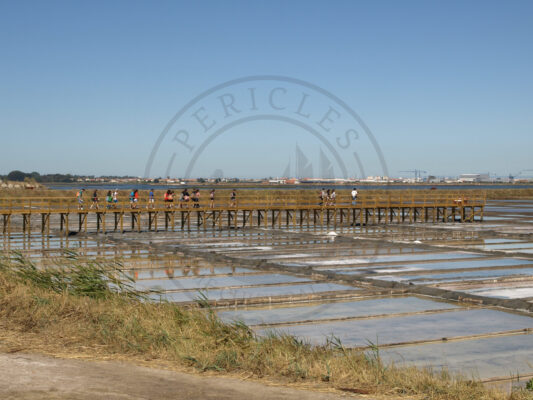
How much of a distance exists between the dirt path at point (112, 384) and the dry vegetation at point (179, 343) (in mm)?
483

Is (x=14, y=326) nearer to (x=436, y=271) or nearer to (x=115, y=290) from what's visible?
(x=115, y=290)

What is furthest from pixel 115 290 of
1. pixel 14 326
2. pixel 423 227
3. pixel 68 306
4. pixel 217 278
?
pixel 423 227

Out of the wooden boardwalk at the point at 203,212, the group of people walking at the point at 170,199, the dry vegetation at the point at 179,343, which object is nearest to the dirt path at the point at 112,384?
the dry vegetation at the point at 179,343

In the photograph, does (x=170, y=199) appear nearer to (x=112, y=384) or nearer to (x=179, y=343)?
(x=179, y=343)

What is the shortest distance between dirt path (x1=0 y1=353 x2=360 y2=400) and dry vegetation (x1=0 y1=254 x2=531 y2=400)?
48 centimetres

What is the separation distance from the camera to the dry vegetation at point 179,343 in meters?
8.62

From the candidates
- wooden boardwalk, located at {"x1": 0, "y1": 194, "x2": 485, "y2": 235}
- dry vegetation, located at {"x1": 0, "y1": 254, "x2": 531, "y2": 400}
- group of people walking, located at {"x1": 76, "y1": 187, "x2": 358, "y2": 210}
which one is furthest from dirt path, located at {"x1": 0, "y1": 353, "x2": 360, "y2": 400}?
group of people walking, located at {"x1": 76, "y1": 187, "x2": 358, "y2": 210}

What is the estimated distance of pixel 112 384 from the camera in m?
8.29

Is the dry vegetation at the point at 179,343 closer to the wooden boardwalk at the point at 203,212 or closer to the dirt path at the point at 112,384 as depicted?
the dirt path at the point at 112,384

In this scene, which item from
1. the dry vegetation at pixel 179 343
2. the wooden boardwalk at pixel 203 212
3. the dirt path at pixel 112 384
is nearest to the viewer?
the dirt path at pixel 112 384

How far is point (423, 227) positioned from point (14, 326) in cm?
3300

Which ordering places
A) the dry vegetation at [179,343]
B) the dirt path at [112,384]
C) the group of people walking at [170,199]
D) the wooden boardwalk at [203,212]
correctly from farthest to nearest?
the group of people walking at [170,199] → the wooden boardwalk at [203,212] → the dry vegetation at [179,343] → the dirt path at [112,384]

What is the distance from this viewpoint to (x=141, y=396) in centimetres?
783

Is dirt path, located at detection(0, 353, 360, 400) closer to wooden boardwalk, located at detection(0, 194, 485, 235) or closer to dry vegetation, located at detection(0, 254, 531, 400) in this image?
dry vegetation, located at detection(0, 254, 531, 400)
